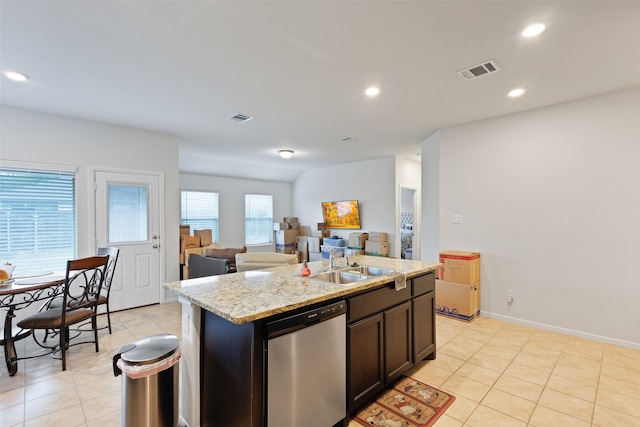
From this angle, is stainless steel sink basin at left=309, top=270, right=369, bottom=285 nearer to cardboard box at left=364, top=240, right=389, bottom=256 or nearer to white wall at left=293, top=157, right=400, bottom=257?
cardboard box at left=364, top=240, right=389, bottom=256

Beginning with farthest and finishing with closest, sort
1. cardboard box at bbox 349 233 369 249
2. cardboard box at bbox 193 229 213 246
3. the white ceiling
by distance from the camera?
cardboard box at bbox 349 233 369 249 → cardboard box at bbox 193 229 213 246 → the white ceiling

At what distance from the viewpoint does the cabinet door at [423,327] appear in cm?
258

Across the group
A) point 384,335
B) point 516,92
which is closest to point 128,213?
point 384,335

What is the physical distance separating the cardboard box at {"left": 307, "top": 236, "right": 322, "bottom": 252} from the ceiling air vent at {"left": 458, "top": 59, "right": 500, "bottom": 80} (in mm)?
5625

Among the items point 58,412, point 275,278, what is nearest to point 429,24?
point 275,278

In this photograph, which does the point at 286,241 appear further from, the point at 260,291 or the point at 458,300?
the point at 260,291

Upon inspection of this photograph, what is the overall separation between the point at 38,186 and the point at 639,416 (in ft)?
20.9

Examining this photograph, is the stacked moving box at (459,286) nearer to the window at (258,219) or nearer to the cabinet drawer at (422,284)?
the cabinet drawer at (422,284)

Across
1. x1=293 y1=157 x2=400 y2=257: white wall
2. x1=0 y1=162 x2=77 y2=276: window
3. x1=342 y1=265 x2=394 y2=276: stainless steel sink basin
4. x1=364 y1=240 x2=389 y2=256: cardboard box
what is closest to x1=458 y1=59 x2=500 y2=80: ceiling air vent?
x1=342 y1=265 x2=394 y2=276: stainless steel sink basin

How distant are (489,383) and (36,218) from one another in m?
5.38

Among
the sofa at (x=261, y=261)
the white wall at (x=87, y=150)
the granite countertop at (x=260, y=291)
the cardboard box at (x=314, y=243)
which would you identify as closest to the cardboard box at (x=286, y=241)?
the cardboard box at (x=314, y=243)

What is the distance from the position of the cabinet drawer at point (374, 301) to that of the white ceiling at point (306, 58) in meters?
1.90

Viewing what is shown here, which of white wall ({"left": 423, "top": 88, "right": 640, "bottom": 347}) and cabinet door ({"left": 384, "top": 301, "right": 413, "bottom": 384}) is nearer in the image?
cabinet door ({"left": 384, "top": 301, "right": 413, "bottom": 384})

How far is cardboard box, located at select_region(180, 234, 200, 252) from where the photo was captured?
542 cm
